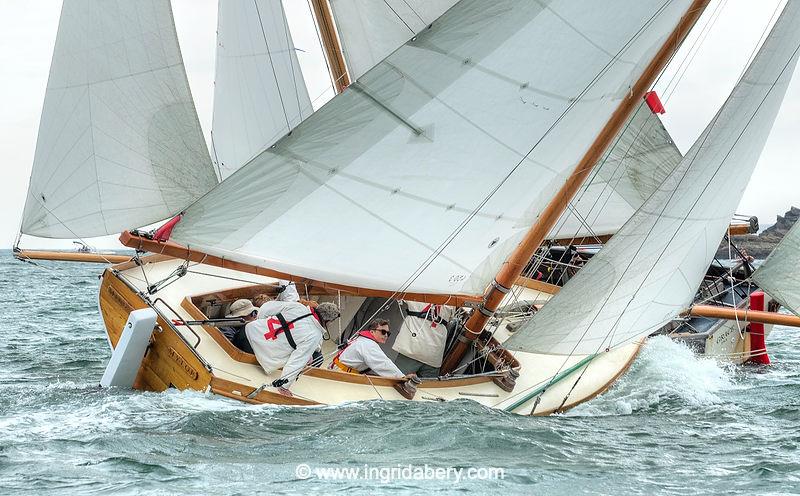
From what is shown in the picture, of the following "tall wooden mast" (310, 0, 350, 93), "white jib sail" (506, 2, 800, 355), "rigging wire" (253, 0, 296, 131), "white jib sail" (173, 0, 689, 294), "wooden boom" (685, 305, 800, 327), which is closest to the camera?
"white jib sail" (173, 0, 689, 294)

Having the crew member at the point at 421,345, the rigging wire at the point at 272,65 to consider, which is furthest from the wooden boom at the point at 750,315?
the rigging wire at the point at 272,65

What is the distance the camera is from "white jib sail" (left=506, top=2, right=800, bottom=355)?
8867 mm

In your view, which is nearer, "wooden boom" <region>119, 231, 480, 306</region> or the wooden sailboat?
the wooden sailboat

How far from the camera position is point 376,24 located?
43.4 ft

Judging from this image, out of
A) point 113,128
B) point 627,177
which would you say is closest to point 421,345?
point 113,128

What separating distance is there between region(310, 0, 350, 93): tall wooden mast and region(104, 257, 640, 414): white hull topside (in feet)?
11.3

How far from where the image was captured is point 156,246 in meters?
8.70

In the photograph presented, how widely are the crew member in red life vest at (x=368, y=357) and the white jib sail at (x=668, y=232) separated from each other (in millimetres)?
1259

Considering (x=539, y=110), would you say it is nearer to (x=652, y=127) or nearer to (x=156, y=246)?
(x=156, y=246)

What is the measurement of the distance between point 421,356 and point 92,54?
533cm

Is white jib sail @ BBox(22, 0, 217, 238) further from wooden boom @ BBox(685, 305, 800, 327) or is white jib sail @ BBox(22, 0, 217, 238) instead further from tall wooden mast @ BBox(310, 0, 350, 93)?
wooden boom @ BBox(685, 305, 800, 327)

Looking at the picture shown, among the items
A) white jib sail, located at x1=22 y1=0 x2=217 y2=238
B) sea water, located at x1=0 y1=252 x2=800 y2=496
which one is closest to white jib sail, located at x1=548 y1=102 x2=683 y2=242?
sea water, located at x1=0 y1=252 x2=800 y2=496

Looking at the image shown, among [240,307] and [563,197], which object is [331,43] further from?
[563,197]

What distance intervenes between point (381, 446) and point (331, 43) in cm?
746
